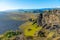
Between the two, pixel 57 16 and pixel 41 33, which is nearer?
pixel 41 33

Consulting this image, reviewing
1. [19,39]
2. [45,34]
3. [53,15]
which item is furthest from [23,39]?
[53,15]

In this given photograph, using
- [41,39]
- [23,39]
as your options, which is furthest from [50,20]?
[23,39]

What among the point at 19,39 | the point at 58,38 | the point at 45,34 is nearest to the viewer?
the point at 58,38

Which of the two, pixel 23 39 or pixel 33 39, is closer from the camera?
pixel 23 39

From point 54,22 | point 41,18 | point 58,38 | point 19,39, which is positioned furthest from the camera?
point 41,18

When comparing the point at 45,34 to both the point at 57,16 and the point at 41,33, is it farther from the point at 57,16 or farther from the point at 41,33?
the point at 57,16

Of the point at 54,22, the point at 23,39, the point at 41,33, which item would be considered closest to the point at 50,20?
the point at 54,22

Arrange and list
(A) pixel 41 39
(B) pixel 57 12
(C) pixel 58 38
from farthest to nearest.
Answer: (B) pixel 57 12
(A) pixel 41 39
(C) pixel 58 38

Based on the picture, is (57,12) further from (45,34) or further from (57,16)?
(45,34)

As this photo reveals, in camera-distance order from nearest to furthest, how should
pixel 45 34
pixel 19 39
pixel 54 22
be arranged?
pixel 19 39, pixel 45 34, pixel 54 22
